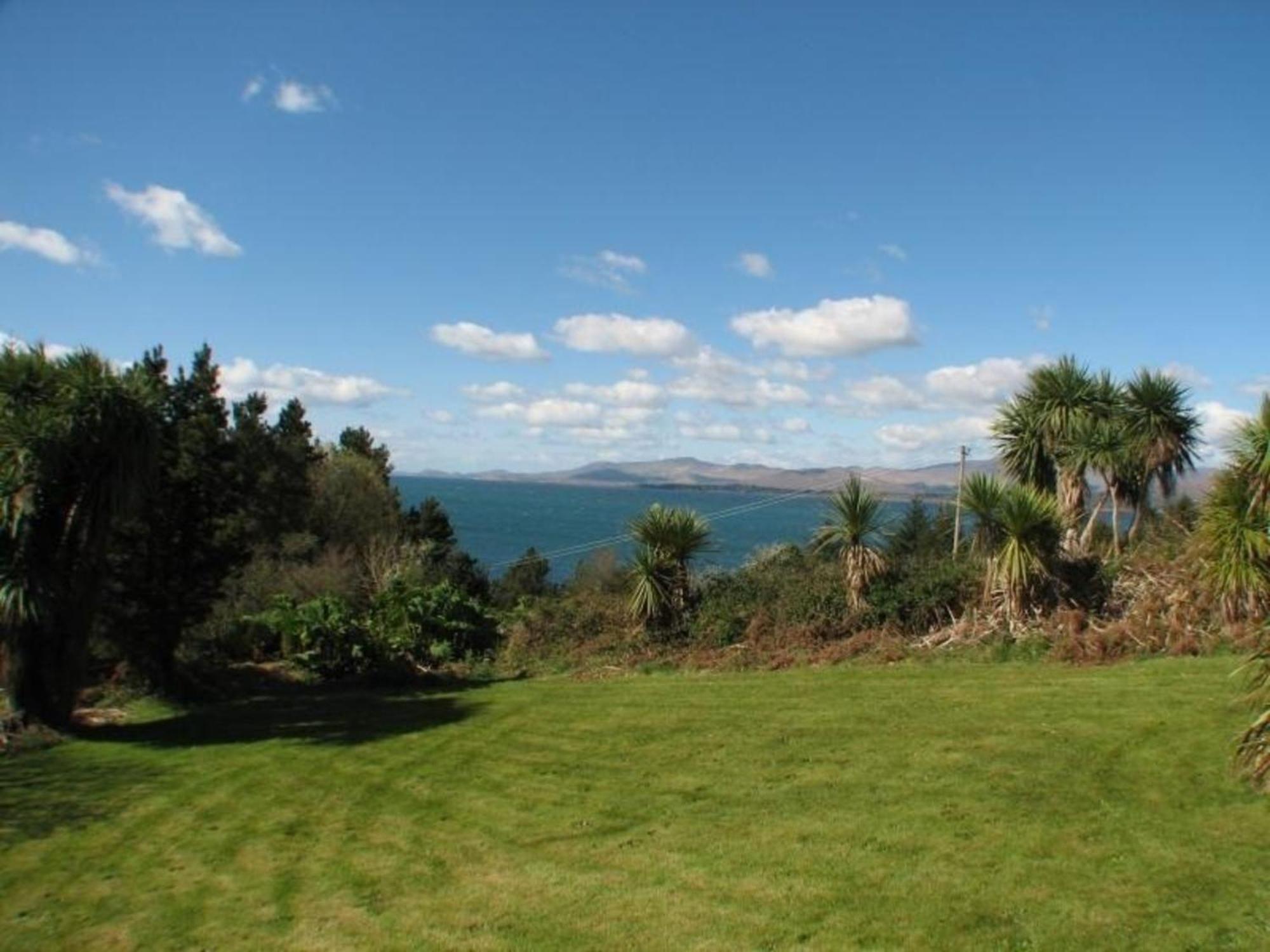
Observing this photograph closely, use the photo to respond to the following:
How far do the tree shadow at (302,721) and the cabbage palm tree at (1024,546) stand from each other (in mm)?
8982

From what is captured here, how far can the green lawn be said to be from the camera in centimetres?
558

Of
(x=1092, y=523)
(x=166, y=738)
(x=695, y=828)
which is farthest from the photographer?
(x=1092, y=523)

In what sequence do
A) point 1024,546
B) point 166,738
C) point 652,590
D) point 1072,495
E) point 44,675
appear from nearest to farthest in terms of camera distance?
point 166,738 < point 44,675 < point 1024,546 < point 652,590 < point 1072,495

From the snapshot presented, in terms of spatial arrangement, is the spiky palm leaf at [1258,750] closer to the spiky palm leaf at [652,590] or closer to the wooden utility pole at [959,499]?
the wooden utility pole at [959,499]

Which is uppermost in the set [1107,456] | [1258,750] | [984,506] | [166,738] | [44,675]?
[1107,456]

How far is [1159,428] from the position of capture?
18172 mm

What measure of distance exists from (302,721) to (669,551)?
7.57 metres

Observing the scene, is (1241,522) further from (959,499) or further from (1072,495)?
(1072,495)

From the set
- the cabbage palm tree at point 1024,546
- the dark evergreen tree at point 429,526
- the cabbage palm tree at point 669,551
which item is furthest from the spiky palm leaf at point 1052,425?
the dark evergreen tree at point 429,526

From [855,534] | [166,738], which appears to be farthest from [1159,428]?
[166,738]

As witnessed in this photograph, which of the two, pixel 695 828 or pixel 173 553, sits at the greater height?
pixel 173 553

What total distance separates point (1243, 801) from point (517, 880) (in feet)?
17.4

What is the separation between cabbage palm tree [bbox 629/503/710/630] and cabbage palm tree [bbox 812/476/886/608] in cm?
257

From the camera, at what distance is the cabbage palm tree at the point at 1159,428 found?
18047mm
